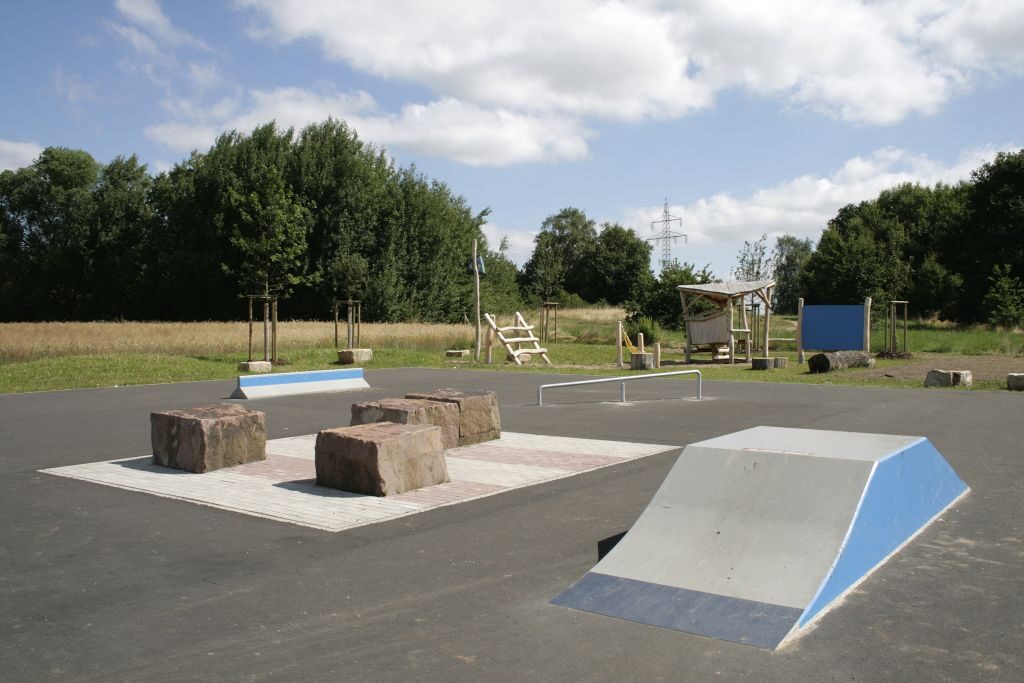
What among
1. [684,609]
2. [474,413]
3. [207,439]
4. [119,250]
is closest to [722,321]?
[474,413]

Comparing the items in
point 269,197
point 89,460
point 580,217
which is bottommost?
point 89,460

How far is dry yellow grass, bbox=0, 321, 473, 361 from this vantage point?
2539 centimetres

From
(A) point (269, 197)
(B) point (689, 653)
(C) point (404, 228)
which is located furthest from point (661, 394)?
(C) point (404, 228)

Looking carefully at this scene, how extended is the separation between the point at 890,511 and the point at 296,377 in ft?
43.9

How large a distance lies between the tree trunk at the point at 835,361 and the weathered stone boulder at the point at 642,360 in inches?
168

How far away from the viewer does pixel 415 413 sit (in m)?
8.65

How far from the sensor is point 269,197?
997 inches

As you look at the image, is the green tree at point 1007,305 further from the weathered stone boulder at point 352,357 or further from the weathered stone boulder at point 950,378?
the weathered stone boulder at point 352,357

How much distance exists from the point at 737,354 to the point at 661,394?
581 inches

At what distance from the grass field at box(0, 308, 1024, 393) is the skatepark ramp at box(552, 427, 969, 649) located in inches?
561

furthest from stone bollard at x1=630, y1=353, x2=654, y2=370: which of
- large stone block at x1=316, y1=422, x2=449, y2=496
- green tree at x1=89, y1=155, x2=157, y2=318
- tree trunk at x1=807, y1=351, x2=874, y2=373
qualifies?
green tree at x1=89, y1=155, x2=157, y2=318

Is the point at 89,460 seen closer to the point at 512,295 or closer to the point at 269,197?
the point at 269,197

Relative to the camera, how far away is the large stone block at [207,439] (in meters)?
8.20

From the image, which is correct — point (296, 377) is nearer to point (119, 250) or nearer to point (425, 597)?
point (425, 597)
